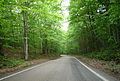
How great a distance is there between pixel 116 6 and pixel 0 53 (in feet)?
41.8

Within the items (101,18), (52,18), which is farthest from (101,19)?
(52,18)

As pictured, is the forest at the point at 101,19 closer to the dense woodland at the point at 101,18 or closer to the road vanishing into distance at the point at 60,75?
the dense woodland at the point at 101,18

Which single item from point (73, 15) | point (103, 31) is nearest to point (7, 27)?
point (73, 15)

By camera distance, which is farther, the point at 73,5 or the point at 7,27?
the point at 73,5

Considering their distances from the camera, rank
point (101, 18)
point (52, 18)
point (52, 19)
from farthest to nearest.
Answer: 1. point (52, 19)
2. point (52, 18)
3. point (101, 18)

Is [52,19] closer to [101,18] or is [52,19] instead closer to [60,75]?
[101,18]

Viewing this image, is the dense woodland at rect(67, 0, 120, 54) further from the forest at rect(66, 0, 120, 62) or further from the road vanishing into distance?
the road vanishing into distance

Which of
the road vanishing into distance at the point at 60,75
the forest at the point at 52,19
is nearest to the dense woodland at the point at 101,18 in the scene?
the forest at the point at 52,19

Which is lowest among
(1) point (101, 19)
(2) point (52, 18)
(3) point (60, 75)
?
(3) point (60, 75)

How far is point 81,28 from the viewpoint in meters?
19.2

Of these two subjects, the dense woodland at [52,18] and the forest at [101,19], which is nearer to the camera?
the forest at [101,19]

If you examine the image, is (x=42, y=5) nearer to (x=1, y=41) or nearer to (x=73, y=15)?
(x=73, y=15)

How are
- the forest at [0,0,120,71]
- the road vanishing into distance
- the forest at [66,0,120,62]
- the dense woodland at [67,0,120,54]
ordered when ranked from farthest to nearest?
the forest at [0,0,120,71] < the forest at [66,0,120,62] < the dense woodland at [67,0,120,54] < the road vanishing into distance

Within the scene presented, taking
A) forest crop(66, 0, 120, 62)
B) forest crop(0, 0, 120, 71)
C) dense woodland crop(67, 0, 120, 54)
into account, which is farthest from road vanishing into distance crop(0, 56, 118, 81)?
dense woodland crop(67, 0, 120, 54)
